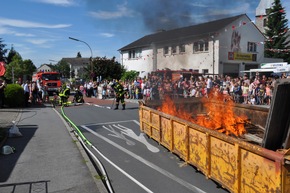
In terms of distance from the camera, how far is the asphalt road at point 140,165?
5570 mm

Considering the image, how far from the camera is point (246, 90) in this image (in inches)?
701

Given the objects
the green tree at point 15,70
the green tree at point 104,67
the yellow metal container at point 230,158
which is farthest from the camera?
the green tree at point 15,70

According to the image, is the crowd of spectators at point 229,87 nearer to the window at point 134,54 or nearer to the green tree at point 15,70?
the window at point 134,54

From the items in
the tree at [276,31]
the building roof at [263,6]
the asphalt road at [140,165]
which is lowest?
the asphalt road at [140,165]

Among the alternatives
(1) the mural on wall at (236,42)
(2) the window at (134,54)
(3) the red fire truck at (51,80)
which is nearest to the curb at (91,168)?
(3) the red fire truck at (51,80)

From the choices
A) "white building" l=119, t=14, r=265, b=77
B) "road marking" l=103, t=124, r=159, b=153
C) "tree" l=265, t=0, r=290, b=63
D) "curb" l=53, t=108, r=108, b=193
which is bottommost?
"road marking" l=103, t=124, r=159, b=153

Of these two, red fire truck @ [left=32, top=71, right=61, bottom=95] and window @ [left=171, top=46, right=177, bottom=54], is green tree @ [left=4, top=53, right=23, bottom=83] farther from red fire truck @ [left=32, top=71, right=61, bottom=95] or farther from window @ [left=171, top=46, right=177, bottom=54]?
window @ [left=171, top=46, right=177, bottom=54]

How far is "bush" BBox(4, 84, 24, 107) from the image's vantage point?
1861cm

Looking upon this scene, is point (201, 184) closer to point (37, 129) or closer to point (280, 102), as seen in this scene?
point (280, 102)

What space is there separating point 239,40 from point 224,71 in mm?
4701

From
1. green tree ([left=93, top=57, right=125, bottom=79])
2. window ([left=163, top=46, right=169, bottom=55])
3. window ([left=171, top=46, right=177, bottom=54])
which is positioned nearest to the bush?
window ([left=163, top=46, right=169, bottom=55])

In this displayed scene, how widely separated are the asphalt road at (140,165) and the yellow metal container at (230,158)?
278mm

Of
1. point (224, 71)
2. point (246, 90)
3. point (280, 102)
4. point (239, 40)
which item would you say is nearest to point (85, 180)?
point (280, 102)

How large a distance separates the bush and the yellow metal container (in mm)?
13985
